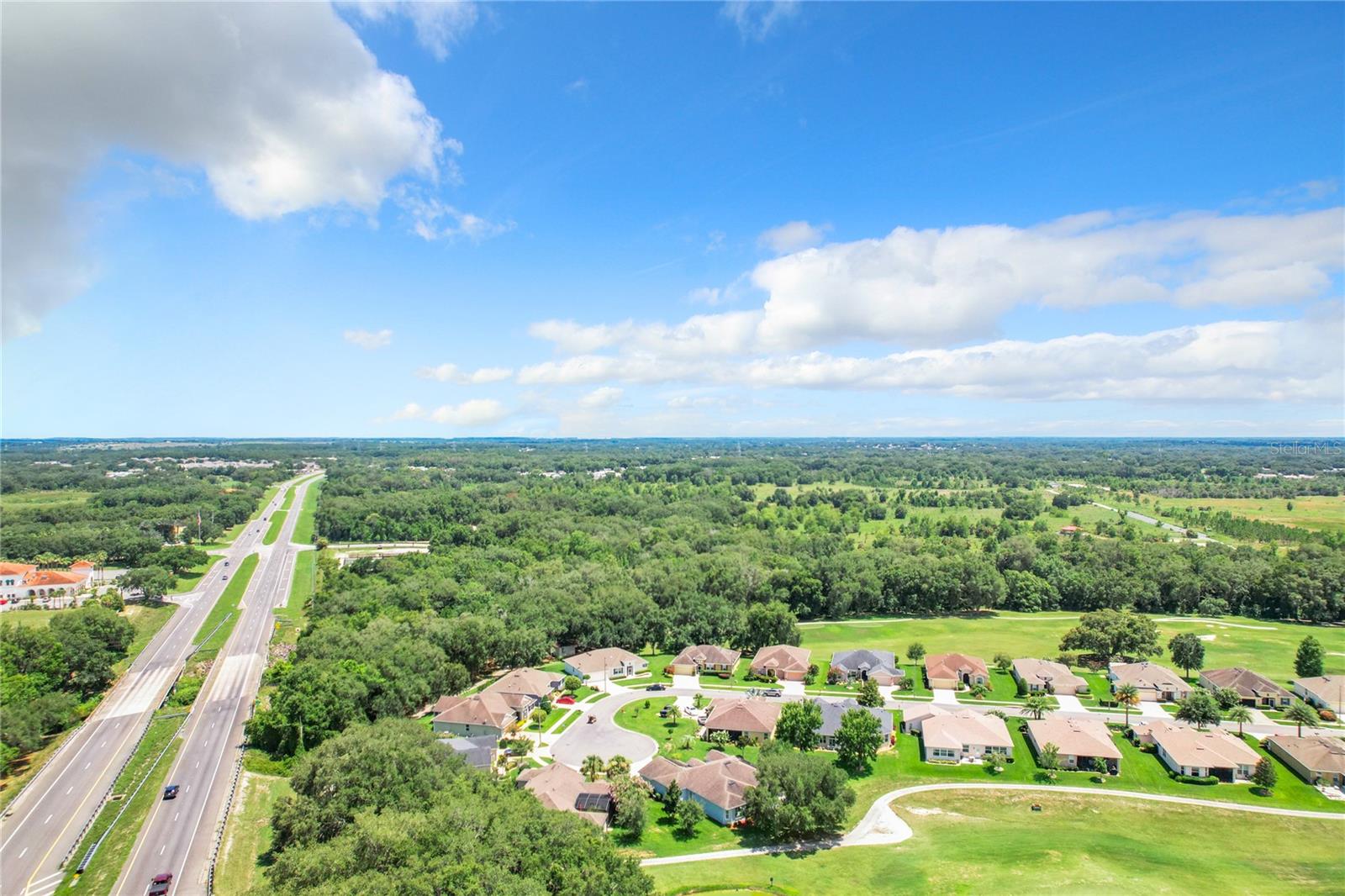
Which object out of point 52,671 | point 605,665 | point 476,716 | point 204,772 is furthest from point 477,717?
point 52,671

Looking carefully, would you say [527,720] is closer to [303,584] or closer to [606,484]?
[303,584]

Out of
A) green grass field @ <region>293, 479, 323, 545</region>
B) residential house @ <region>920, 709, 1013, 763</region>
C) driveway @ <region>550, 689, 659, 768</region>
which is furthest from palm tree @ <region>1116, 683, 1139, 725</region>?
green grass field @ <region>293, 479, 323, 545</region>

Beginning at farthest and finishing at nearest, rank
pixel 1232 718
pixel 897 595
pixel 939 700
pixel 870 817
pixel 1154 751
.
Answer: pixel 897 595 < pixel 939 700 < pixel 1232 718 < pixel 1154 751 < pixel 870 817

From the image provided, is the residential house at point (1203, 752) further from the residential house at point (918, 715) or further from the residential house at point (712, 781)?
the residential house at point (712, 781)

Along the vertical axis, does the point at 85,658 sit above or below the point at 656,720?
above

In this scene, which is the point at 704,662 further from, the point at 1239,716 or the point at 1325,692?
the point at 1325,692

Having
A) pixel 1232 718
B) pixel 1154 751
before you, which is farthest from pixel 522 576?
pixel 1232 718
